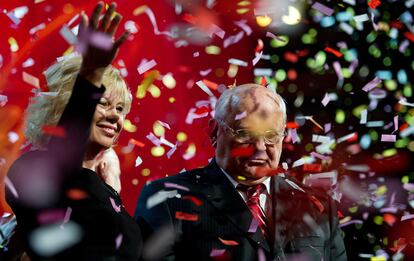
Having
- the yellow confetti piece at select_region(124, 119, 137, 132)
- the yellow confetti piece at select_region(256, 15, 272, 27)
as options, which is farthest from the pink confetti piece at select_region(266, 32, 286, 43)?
the yellow confetti piece at select_region(124, 119, 137, 132)

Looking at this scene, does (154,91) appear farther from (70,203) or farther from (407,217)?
(70,203)

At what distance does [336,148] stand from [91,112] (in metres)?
3.40

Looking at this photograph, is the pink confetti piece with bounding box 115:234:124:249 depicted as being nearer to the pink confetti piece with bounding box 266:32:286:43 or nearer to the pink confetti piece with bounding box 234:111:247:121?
the pink confetti piece with bounding box 234:111:247:121

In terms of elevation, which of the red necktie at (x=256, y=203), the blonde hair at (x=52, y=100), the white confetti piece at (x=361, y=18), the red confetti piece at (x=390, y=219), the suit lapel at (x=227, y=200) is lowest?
the red confetti piece at (x=390, y=219)

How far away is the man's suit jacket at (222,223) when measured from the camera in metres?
2.48

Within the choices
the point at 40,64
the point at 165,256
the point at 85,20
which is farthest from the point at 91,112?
the point at 40,64

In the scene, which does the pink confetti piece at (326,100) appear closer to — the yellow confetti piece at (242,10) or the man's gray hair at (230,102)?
the yellow confetti piece at (242,10)

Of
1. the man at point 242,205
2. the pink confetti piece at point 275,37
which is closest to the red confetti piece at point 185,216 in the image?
the man at point 242,205

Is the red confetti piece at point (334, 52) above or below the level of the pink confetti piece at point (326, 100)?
above

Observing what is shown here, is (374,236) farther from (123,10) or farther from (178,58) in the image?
(123,10)

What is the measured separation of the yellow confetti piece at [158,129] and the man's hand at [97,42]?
298 cm

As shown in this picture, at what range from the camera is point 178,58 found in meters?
4.76

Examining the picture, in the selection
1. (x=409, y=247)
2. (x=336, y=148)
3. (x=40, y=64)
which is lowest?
(x=409, y=247)

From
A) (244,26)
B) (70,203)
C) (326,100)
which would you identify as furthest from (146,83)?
(70,203)
